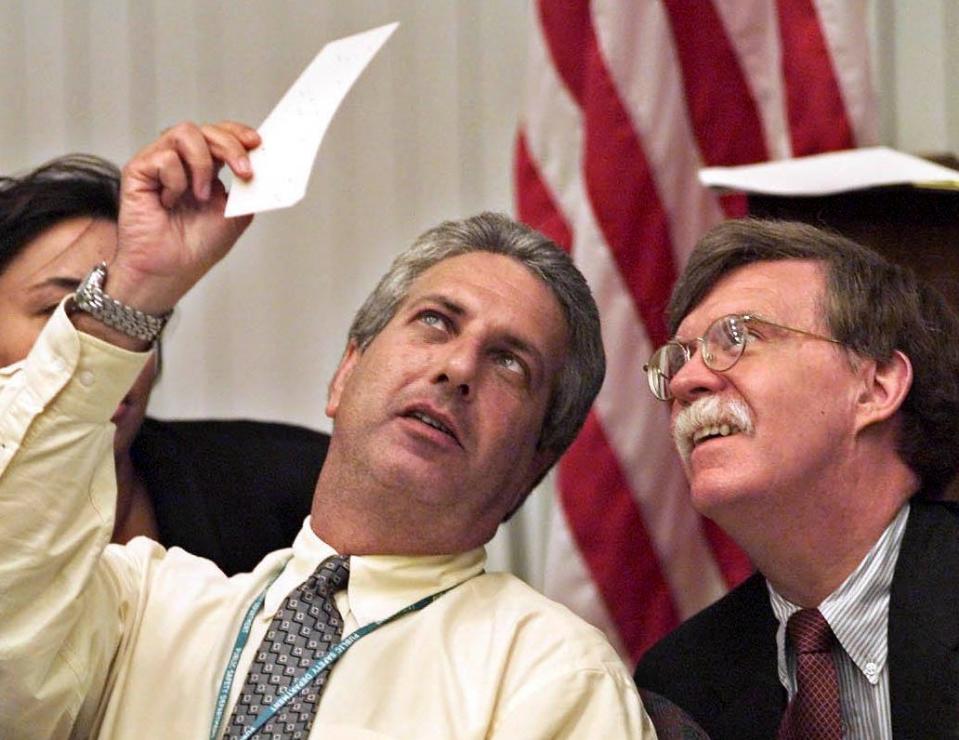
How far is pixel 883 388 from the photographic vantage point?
204 centimetres

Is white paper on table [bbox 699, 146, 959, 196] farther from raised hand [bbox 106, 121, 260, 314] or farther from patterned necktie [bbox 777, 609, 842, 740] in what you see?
raised hand [bbox 106, 121, 260, 314]

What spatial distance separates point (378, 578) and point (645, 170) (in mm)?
1098

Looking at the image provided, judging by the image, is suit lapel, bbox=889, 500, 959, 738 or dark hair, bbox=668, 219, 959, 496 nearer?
suit lapel, bbox=889, 500, 959, 738

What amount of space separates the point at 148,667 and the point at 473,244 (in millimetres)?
800

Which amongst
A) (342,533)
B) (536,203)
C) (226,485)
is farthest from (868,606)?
(226,485)

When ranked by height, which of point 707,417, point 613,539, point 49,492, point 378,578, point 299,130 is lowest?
point 613,539

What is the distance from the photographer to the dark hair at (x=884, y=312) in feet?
6.69

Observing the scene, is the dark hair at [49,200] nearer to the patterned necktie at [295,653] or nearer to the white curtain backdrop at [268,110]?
the white curtain backdrop at [268,110]

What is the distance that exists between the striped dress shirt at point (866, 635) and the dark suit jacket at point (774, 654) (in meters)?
0.04

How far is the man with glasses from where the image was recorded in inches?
75.7

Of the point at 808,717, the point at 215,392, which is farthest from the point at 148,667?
the point at 215,392

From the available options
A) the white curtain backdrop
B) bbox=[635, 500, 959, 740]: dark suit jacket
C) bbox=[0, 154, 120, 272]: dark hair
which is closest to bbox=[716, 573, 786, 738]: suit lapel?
bbox=[635, 500, 959, 740]: dark suit jacket

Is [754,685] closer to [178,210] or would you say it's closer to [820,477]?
[820,477]

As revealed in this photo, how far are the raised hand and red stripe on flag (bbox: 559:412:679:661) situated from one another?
1.04m
